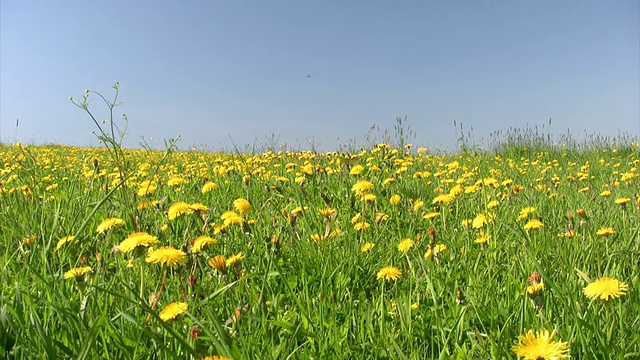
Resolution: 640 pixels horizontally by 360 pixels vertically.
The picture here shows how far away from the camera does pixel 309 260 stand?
1957 mm

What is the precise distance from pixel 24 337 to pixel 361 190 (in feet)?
5.16

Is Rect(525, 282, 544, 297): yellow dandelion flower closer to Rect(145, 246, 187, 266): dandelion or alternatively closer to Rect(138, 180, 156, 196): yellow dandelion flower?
Rect(145, 246, 187, 266): dandelion

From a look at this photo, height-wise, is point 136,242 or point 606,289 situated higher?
point 136,242

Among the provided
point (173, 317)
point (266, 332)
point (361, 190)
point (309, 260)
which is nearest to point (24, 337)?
point (173, 317)

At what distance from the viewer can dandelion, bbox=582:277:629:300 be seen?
109 centimetres

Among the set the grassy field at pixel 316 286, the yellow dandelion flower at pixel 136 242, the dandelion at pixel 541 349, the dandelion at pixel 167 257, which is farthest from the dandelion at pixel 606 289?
the yellow dandelion flower at pixel 136 242

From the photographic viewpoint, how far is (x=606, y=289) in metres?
1.10

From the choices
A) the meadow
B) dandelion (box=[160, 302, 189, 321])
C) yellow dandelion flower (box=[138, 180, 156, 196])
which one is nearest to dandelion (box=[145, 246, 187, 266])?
the meadow

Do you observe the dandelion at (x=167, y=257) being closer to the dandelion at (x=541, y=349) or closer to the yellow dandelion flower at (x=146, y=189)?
the yellow dandelion flower at (x=146, y=189)

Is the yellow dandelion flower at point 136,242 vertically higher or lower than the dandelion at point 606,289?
higher

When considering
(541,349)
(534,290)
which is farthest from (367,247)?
(541,349)

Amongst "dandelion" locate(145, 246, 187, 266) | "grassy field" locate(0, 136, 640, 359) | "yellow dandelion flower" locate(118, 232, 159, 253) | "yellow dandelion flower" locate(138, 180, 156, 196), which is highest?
"yellow dandelion flower" locate(138, 180, 156, 196)

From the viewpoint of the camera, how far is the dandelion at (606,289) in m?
1.09

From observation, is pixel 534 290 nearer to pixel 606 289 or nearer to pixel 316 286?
pixel 606 289
